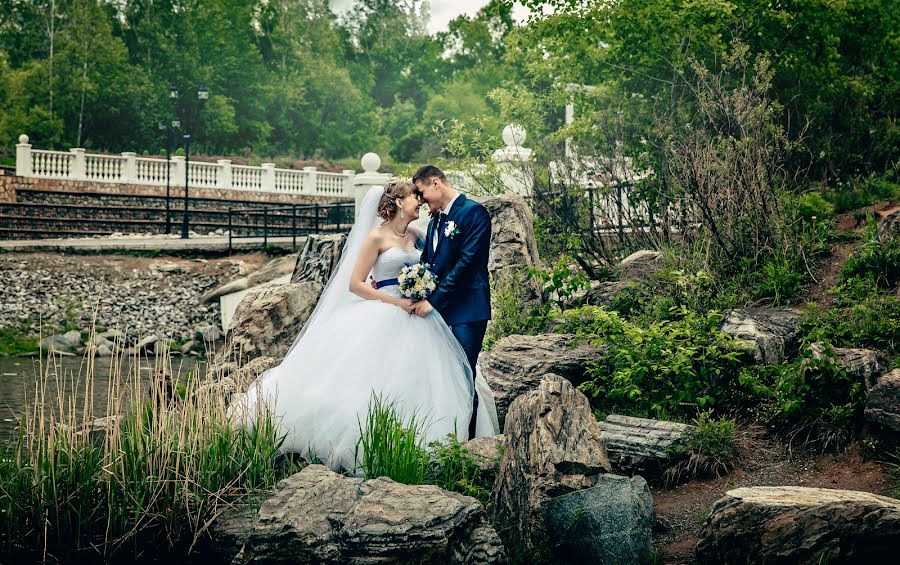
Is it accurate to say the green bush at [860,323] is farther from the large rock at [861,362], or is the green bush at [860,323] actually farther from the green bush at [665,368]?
the green bush at [665,368]

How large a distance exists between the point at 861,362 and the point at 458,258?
3175mm

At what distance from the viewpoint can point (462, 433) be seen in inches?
268

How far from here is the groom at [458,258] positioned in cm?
685

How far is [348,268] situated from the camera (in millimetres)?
7570

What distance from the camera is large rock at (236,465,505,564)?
4.70 metres

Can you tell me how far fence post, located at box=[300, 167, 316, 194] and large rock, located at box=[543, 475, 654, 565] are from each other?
3282cm

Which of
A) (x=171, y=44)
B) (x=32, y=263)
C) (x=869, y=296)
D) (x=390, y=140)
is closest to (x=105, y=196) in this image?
(x=32, y=263)

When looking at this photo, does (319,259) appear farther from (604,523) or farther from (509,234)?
(604,523)

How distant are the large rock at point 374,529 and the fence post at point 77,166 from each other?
30123 millimetres

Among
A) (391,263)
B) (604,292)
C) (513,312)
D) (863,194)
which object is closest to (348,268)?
(391,263)

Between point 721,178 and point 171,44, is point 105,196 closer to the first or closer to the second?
point 171,44

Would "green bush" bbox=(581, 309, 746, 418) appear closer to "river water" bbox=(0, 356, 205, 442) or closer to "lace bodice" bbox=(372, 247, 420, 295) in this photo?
"lace bodice" bbox=(372, 247, 420, 295)

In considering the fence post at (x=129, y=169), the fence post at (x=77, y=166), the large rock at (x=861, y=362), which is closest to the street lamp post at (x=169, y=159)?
the fence post at (x=129, y=169)

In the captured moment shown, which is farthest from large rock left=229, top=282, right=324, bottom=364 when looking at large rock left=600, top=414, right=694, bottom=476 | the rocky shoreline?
the rocky shoreline
